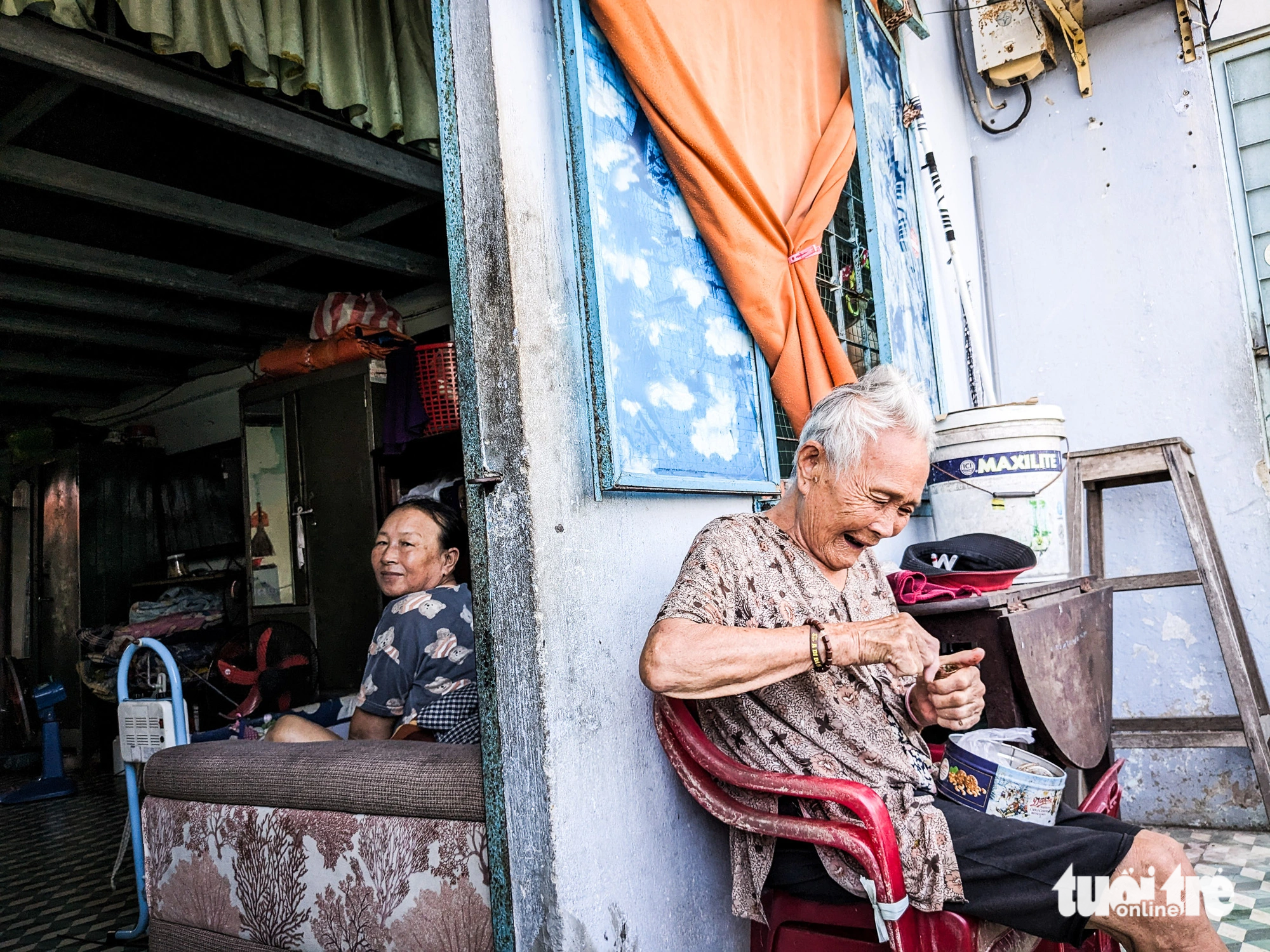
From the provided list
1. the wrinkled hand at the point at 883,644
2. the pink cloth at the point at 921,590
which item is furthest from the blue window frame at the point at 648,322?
the wrinkled hand at the point at 883,644

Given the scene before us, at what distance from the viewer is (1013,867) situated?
146 centimetres

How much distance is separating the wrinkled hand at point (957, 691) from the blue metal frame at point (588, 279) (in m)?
0.64

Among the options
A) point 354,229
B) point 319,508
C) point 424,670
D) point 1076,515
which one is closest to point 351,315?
point 354,229

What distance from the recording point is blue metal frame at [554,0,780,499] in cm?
173

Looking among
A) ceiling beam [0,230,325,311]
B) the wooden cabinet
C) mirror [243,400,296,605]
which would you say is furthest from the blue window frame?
mirror [243,400,296,605]

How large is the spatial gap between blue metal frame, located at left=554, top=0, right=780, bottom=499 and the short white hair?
333 mm

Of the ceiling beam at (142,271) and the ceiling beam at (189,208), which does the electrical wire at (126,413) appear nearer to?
the ceiling beam at (142,271)

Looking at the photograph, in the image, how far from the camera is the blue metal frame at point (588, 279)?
1.73 meters

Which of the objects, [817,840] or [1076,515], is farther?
[1076,515]

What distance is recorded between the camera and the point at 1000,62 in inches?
160

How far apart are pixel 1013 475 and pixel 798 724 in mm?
1374

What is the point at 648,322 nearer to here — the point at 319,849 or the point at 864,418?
the point at 864,418

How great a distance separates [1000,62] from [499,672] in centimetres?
387

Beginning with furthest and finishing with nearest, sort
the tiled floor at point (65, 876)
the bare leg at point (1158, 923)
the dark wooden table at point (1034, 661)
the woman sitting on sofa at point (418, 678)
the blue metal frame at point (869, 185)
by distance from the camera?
the tiled floor at point (65, 876) < the blue metal frame at point (869, 185) < the woman sitting on sofa at point (418, 678) < the dark wooden table at point (1034, 661) < the bare leg at point (1158, 923)
